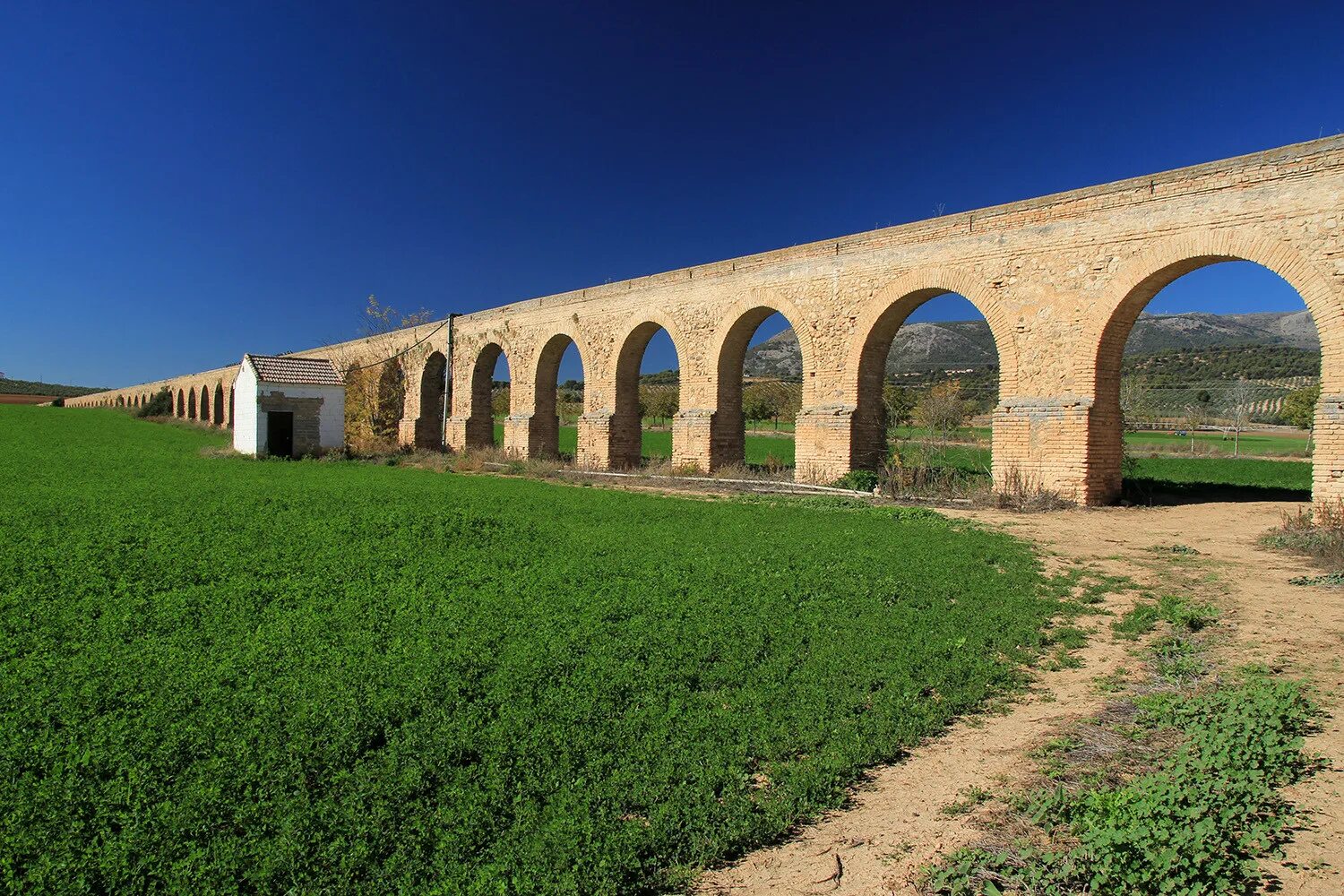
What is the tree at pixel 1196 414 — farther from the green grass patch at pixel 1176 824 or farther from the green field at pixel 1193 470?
the green grass patch at pixel 1176 824

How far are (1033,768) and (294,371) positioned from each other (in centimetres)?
2277

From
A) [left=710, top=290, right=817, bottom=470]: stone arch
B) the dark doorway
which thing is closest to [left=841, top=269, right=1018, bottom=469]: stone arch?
[left=710, top=290, right=817, bottom=470]: stone arch

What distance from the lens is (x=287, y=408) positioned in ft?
69.5

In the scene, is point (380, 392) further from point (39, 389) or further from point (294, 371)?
point (39, 389)

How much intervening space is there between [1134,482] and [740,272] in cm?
913

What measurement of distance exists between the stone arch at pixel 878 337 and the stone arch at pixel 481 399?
14.0m

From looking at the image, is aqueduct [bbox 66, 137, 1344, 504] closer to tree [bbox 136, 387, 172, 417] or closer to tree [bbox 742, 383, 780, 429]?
tree [bbox 742, 383, 780, 429]

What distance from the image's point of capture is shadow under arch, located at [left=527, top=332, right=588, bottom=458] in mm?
22547

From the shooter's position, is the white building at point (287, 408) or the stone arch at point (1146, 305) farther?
the white building at point (287, 408)

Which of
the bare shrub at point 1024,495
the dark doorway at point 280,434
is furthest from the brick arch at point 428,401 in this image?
A: the bare shrub at point 1024,495

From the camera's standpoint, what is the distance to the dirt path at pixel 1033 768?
8.18 ft

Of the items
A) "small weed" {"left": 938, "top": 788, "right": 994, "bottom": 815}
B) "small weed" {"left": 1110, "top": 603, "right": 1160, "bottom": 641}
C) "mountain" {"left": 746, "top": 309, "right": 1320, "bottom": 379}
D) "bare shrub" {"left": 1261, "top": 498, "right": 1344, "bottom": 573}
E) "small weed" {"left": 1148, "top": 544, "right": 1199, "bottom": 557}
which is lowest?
"small weed" {"left": 938, "top": 788, "right": 994, "bottom": 815}

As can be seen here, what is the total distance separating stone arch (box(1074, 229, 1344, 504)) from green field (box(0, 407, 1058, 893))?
15.1 feet

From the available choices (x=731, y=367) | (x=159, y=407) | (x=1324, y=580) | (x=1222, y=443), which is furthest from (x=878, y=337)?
(x=159, y=407)
